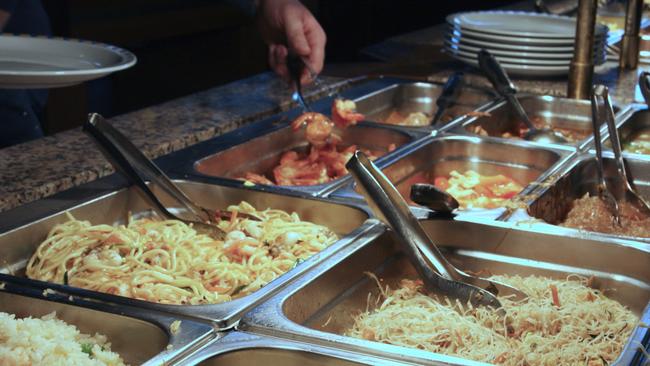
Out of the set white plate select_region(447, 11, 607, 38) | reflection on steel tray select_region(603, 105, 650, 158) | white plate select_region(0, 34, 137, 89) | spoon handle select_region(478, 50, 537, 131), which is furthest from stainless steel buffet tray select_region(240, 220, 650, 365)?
white plate select_region(447, 11, 607, 38)

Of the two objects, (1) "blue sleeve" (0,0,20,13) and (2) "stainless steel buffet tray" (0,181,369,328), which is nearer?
(2) "stainless steel buffet tray" (0,181,369,328)

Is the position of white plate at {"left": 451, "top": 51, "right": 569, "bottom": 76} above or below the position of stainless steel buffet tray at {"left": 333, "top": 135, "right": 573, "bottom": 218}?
above

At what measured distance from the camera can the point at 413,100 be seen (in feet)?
11.1

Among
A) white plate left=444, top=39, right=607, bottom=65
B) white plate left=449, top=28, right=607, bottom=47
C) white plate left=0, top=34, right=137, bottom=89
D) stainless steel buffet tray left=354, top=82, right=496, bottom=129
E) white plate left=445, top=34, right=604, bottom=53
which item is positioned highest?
white plate left=0, top=34, right=137, bottom=89

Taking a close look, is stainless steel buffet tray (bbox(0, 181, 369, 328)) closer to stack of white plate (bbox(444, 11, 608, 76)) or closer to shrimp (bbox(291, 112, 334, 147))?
shrimp (bbox(291, 112, 334, 147))

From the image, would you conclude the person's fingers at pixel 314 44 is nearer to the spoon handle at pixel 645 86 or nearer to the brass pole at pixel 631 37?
the spoon handle at pixel 645 86

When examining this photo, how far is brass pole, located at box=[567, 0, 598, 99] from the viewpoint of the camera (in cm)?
303

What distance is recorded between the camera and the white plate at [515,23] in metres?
3.62

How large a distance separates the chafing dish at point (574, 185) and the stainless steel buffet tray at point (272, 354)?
90 cm

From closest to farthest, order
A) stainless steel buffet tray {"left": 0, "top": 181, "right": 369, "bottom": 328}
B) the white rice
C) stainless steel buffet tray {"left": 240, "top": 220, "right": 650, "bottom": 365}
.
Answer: the white rice, stainless steel buffet tray {"left": 0, "top": 181, "right": 369, "bottom": 328}, stainless steel buffet tray {"left": 240, "top": 220, "right": 650, "bottom": 365}

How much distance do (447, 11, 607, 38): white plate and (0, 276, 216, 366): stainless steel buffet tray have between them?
2.31m

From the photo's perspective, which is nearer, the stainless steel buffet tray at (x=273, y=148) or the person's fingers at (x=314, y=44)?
the stainless steel buffet tray at (x=273, y=148)

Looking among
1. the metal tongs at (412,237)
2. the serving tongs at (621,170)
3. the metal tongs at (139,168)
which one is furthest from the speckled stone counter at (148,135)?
the serving tongs at (621,170)

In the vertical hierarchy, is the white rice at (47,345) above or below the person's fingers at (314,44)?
below
